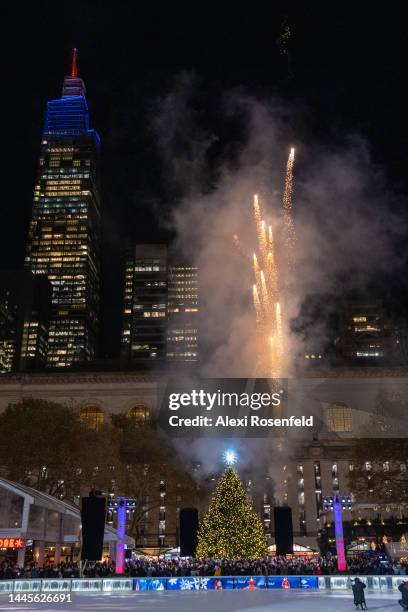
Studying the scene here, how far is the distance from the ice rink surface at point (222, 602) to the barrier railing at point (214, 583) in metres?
1.24

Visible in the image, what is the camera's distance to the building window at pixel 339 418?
77.5m

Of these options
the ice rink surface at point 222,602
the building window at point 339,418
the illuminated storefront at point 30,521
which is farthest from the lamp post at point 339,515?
the building window at point 339,418

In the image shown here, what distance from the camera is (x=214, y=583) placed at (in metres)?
25.7

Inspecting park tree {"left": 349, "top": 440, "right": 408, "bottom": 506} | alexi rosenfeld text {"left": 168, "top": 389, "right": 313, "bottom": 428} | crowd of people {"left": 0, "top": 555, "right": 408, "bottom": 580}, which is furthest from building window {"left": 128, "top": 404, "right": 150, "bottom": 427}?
alexi rosenfeld text {"left": 168, "top": 389, "right": 313, "bottom": 428}

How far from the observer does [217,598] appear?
21656 millimetres

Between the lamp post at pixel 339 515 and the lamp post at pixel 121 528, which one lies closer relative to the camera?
the lamp post at pixel 121 528

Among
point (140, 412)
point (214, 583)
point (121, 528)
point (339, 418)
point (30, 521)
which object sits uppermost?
point (140, 412)

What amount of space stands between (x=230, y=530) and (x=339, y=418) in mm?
52481

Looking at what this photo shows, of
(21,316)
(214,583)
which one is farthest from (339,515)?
(21,316)

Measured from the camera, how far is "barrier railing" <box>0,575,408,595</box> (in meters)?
24.5

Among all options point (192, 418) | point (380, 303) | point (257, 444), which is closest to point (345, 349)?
point (380, 303)

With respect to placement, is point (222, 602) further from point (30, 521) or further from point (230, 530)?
point (30, 521)

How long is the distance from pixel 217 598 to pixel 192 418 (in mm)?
11258

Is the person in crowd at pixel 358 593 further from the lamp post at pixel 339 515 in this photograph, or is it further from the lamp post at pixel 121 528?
the lamp post at pixel 121 528
